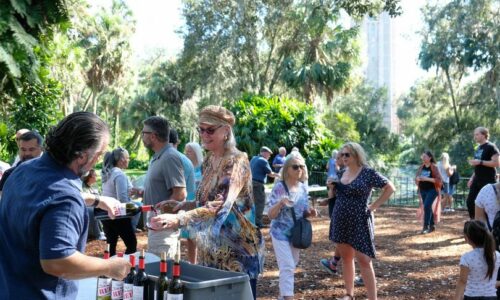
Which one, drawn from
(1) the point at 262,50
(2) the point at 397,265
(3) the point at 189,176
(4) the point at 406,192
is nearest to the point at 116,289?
(3) the point at 189,176

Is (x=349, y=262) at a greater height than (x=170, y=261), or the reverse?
(x=170, y=261)

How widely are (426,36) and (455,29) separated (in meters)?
3.84

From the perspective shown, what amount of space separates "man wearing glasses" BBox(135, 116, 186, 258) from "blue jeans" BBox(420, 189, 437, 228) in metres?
7.71

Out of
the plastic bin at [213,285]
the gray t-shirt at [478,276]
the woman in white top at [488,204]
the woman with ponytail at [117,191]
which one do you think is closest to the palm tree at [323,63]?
the woman with ponytail at [117,191]

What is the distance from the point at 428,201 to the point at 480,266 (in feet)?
23.6

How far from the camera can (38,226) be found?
7.25ft

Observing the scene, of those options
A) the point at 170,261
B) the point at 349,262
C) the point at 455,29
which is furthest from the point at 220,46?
the point at 170,261

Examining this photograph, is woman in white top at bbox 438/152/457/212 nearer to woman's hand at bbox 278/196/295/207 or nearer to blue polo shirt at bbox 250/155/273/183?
blue polo shirt at bbox 250/155/273/183

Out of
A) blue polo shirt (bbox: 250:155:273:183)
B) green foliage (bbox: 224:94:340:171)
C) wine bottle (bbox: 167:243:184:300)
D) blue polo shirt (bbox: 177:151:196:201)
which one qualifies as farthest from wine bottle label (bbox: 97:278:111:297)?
green foliage (bbox: 224:94:340:171)

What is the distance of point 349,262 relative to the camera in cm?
610

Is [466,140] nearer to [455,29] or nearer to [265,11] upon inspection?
[455,29]

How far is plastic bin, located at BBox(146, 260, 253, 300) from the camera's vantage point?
8.58 feet

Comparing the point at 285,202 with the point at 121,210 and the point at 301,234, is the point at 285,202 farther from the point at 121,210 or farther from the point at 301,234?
the point at 121,210

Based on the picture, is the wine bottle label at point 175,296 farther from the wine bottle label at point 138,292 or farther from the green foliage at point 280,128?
the green foliage at point 280,128
